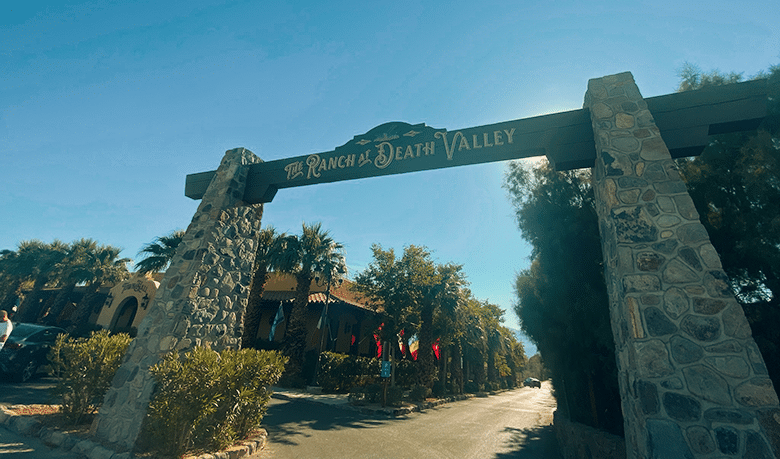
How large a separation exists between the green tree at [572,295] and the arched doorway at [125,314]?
2479cm

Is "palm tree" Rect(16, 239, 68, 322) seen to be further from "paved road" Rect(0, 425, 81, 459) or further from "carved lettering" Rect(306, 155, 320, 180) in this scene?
"carved lettering" Rect(306, 155, 320, 180)

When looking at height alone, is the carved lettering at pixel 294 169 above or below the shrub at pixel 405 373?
above

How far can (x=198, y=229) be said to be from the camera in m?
6.27

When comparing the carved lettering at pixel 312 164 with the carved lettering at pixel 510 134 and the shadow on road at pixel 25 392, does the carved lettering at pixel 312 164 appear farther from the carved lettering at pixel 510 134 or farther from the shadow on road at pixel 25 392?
the shadow on road at pixel 25 392

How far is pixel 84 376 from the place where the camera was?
551 centimetres

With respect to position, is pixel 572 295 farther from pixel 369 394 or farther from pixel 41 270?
pixel 41 270

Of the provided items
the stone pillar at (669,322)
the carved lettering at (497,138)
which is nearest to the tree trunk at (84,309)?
Answer: the carved lettering at (497,138)

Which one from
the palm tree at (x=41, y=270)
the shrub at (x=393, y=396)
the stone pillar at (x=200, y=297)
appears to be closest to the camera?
the stone pillar at (x=200, y=297)

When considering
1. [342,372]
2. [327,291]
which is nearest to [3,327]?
[327,291]

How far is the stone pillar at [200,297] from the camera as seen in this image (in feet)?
16.0

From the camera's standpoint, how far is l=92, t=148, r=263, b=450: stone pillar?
16.0 ft

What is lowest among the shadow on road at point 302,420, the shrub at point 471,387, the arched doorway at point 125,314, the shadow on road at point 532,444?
the shrub at point 471,387

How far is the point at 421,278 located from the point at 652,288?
13.8 metres

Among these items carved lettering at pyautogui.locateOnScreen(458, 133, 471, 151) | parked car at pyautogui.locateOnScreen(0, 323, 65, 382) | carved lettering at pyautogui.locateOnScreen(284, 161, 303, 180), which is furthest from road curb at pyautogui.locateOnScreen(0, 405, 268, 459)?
carved lettering at pyautogui.locateOnScreen(458, 133, 471, 151)
